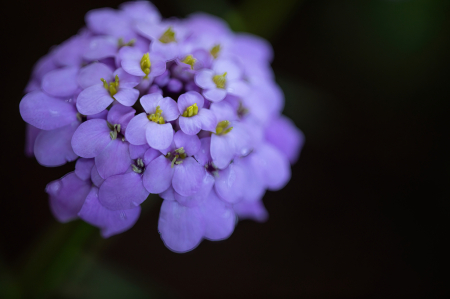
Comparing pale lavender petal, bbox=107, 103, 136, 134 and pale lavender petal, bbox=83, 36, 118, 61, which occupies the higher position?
pale lavender petal, bbox=83, 36, 118, 61

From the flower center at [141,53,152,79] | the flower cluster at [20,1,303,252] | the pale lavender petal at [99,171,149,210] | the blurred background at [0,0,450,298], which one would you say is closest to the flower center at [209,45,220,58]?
the flower cluster at [20,1,303,252]

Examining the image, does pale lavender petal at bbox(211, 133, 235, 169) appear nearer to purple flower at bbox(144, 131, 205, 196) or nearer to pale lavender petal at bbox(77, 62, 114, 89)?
purple flower at bbox(144, 131, 205, 196)

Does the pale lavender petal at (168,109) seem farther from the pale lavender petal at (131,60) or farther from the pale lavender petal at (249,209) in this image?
the pale lavender petal at (249,209)

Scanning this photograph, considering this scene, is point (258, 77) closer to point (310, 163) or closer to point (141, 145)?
point (141, 145)

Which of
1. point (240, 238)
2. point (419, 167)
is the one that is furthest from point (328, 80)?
point (240, 238)

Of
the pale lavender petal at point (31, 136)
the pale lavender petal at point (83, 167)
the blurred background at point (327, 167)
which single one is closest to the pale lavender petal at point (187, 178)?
the pale lavender petal at point (83, 167)

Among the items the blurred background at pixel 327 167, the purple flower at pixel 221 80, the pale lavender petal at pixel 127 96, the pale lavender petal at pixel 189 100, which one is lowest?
the blurred background at pixel 327 167
